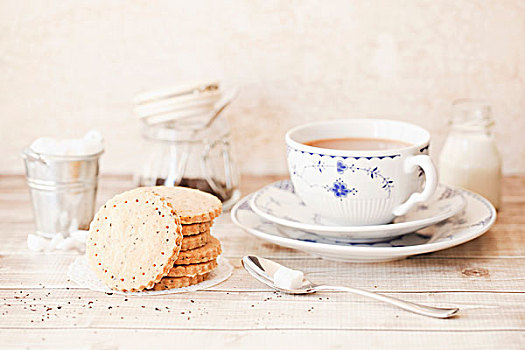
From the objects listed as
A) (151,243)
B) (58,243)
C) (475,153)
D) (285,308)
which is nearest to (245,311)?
(285,308)

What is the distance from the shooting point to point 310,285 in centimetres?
87

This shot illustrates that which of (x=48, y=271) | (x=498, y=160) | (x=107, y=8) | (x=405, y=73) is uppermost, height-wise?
(x=107, y=8)

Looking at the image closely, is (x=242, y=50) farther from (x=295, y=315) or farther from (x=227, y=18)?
(x=295, y=315)

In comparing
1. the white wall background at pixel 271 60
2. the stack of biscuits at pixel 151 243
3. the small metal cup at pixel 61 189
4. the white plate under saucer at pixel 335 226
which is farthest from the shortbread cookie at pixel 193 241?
the white wall background at pixel 271 60

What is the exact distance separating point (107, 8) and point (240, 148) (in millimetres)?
398

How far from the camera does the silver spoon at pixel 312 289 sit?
→ 0.79 m

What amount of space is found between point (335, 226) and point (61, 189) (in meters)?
0.44

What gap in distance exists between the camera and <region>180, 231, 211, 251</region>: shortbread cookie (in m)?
0.89

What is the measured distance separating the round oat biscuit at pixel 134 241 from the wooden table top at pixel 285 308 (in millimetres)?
30

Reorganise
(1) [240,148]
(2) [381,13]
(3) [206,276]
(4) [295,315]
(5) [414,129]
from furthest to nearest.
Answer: (1) [240,148], (2) [381,13], (5) [414,129], (3) [206,276], (4) [295,315]

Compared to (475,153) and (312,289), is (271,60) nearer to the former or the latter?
(475,153)

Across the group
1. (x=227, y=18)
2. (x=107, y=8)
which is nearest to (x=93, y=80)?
(x=107, y=8)

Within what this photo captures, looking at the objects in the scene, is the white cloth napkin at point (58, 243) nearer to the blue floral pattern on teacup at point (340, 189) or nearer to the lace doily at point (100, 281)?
the lace doily at point (100, 281)

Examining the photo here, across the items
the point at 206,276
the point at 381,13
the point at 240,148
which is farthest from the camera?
the point at 240,148
